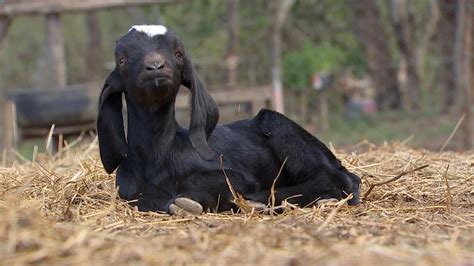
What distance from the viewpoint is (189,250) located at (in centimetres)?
329

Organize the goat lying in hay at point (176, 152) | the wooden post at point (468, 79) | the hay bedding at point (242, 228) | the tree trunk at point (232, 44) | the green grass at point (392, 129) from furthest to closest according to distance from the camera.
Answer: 1. the tree trunk at point (232, 44)
2. the green grass at point (392, 129)
3. the wooden post at point (468, 79)
4. the goat lying in hay at point (176, 152)
5. the hay bedding at point (242, 228)

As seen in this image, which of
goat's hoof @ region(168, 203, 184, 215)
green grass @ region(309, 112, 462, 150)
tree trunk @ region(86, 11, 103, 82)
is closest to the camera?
goat's hoof @ region(168, 203, 184, 215)

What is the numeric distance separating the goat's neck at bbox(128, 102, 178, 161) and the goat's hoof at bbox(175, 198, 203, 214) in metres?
0.40

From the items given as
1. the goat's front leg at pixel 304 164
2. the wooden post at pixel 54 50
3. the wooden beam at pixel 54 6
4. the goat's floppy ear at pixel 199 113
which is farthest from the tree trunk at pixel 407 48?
the goat's floppy ear at pixel 199 113

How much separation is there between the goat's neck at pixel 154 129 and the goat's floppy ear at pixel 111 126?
0.10 metres

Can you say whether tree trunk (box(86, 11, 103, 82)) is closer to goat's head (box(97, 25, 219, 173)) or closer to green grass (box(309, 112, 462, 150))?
green grass (box(309, 112, 462, 150))

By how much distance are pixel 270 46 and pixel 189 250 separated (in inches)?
404

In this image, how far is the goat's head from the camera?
4.68 meters

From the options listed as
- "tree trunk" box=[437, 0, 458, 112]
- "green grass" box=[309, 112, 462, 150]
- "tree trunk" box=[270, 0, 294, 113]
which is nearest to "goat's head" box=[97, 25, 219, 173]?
"tree trunk" box=[270, 0, 294, 113]

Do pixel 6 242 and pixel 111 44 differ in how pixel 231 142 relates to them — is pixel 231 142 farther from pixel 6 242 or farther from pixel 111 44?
pixel 111 44

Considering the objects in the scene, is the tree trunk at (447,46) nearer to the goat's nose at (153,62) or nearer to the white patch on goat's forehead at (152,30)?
the white patch on goat's forehead at (152,30)

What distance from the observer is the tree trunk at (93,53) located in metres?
17.8

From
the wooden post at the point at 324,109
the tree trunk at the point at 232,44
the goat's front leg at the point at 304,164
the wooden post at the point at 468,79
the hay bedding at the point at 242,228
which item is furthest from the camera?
the wooden post at the point at 324,109

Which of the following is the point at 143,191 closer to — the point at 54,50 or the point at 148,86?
the point at 148,86
